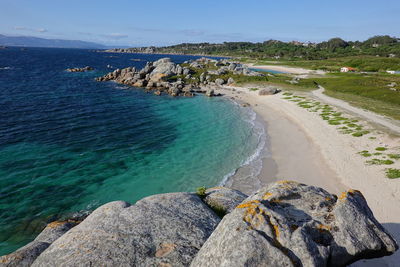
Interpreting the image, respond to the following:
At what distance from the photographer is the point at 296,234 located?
733 centimetres

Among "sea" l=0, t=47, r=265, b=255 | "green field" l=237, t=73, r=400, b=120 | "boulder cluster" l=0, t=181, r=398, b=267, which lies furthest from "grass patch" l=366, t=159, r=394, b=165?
"green field" l=237, t=73, r=400, b=120

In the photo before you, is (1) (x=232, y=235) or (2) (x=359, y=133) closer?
(1) (x=232, y=235)

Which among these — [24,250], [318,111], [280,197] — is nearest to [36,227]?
[24,250]

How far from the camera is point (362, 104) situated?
5491cm

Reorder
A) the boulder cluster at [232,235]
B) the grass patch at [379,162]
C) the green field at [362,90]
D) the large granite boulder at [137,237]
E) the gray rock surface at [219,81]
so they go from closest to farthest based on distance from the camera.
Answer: the boulder cluster at [232,235] → the large granite boulder at [137,237] → the grass patch at [379,162] → the green field at [362,90] → the gray rock surface at [219,81]

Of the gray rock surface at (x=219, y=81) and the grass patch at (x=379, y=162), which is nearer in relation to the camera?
the grass patch at (x=379, y=162)

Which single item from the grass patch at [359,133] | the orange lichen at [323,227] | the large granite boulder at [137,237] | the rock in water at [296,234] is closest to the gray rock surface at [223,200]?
the large granite boulder at [137,237]

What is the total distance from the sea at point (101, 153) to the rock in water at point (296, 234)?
50.1 feet

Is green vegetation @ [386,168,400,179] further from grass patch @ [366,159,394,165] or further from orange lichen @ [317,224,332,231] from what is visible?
orange lichen @ [317,224,332,231]

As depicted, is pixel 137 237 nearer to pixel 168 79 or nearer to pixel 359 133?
pixel 359 133

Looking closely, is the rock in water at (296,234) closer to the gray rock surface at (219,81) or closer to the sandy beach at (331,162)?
the sandy beach at (331,162)

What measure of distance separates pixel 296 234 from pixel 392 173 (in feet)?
74.0

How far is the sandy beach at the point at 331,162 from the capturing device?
61.3 ft

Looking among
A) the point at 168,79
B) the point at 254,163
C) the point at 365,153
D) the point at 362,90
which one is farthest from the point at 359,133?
the point at 168,79
